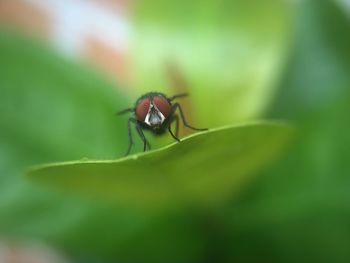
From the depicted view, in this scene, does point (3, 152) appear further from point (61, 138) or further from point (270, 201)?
point (270, 201)

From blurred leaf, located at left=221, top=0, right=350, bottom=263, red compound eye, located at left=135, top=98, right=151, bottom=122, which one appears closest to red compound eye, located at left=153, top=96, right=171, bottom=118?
red compound eye, located at left=135, top=98, right=151, bottom=122

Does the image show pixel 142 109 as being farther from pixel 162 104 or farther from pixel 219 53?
pixel 219 53

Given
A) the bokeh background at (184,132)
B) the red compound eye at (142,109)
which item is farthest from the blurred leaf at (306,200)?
the red compound eye at (142,109)

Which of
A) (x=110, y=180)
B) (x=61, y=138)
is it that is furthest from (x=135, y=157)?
(x=61, y=138)

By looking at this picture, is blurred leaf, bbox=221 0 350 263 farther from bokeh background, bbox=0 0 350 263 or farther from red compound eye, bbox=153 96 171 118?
red compound eye, bbox=153 96 171 118

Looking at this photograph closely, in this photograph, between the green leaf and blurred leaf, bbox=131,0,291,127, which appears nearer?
the green leaf

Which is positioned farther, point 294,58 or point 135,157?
point 294,58
